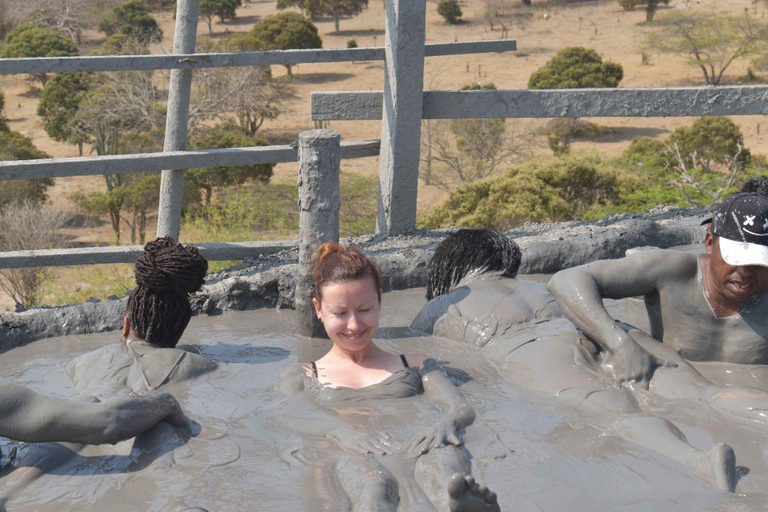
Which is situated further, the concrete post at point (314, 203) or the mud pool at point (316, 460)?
the concrete post at point (314, 203)

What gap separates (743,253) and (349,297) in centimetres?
153

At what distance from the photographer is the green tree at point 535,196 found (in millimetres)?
11508

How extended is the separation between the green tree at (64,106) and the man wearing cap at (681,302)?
679 inches

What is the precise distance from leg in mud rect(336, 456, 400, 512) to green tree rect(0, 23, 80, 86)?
2255 centimetres

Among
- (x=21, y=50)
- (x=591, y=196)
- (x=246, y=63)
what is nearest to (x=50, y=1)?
(x=21, y=50)

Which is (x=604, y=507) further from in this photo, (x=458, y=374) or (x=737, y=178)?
(x=737, y=178)

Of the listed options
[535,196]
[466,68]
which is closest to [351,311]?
[535,196]

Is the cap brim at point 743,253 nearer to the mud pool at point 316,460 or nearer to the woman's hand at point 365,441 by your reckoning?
the mud pool at point 316,460

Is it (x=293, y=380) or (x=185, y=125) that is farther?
(x=185, y=125)

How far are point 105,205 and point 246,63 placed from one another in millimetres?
11059

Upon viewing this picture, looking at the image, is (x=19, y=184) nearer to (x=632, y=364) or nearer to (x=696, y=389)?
(x=632, y=364)

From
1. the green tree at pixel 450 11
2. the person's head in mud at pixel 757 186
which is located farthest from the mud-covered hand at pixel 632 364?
the green tree at pixel 450 11

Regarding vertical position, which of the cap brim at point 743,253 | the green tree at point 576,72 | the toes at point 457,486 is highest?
the green tree at point 576,72

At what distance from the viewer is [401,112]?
6.18 m
